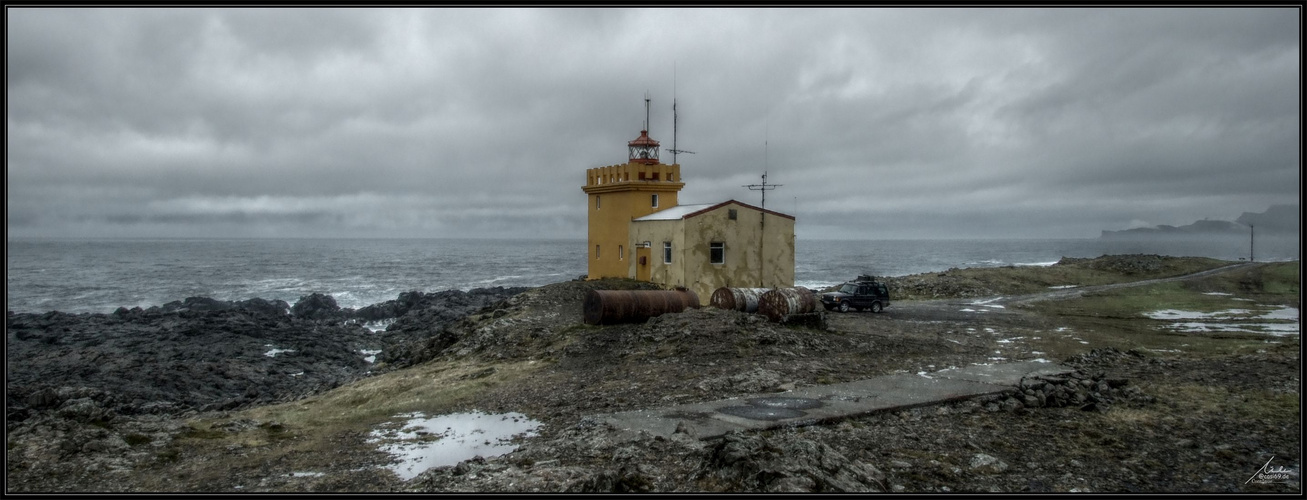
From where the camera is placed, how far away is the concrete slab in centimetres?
950

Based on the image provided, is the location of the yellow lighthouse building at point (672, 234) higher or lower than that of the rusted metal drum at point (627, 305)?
higher

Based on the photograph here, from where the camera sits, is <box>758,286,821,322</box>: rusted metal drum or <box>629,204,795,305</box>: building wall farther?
<box>629,204,795,305</box>: building wall

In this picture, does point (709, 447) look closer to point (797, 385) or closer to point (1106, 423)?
point (797, 385)

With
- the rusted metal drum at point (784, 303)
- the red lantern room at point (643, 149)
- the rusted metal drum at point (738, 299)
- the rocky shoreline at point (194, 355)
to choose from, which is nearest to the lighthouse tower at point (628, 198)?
the red lantern room at point (643, 149)

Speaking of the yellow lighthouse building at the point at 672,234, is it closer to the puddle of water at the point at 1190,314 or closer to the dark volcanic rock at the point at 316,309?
the puddle of water at the point at 1190,314

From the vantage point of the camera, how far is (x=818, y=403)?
1074 centimetres

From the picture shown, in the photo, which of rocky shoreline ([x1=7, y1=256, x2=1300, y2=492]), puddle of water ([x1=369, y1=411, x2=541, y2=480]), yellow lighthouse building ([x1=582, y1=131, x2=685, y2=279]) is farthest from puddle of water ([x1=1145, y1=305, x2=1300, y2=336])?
puddle of water ([x1=369, y1=411, x2=541, y2=480])

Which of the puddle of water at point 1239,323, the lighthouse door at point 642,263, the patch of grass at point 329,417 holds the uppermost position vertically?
the lighthouse door at point 642,263

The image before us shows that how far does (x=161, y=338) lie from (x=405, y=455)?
79.0 ft

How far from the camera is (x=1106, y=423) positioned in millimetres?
9953

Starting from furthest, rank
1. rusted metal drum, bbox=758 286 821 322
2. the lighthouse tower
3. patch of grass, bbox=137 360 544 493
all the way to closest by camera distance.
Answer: the lighthouse tower → rusted metal drum, bbox=758 286 821 322 → patch of grass, bbox=137 360 544 493

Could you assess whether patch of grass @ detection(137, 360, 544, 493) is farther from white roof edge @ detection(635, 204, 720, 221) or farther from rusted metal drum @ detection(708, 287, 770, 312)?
white roof edge @ detection(635, 204, 720, 221)

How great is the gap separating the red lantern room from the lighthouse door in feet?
13.1

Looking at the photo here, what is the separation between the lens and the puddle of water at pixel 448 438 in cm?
923
